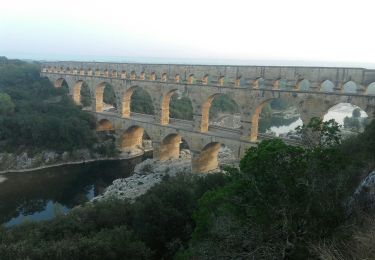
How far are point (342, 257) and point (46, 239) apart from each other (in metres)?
8.08

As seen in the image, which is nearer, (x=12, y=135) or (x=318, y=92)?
(x=318, y=92)

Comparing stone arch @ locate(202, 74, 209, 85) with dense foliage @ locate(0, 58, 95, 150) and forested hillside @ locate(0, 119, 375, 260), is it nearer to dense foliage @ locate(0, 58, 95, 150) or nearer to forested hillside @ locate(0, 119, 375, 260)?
dense foliage @ locate(0, 58, 95, 150)

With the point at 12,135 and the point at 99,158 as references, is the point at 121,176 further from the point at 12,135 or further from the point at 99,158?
the point at 12,135

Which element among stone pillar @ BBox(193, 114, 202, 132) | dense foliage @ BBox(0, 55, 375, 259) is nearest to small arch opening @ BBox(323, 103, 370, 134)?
stone pillar @ BBox(193, 114, 202, 132)

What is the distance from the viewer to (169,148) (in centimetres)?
2258

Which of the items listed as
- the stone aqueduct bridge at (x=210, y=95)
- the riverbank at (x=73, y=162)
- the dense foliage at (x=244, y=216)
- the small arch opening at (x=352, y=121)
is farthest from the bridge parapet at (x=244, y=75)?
the riverbank at (x=73, y=162)

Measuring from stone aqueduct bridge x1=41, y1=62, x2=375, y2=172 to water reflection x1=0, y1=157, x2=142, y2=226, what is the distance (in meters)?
2.95

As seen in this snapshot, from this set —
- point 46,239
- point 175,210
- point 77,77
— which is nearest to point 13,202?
point 46,239

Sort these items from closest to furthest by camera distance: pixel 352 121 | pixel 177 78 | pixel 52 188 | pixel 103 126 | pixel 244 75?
pixel 244 75 < pixel 52 188 < pixel 177 78 < pixel 103 126 < pixel 352 121

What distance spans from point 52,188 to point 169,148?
7.07m

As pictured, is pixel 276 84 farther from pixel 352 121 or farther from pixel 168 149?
pixel 352 121

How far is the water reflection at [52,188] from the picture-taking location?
17.0 meters

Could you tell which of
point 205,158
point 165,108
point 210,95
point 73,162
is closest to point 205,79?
point 210,95

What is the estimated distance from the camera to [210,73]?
19.6 metres
